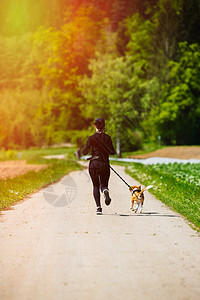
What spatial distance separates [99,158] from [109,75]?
3573 centimetres

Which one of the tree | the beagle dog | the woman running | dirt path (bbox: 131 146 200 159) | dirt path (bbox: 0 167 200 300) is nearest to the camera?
dirt path (bbox: 0 167 200 300)

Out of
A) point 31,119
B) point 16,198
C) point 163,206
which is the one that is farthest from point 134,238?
point 31,119

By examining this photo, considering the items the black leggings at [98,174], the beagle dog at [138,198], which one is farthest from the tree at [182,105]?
the black leggings at [98,174]

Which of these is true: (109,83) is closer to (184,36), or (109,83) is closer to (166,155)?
(166,155)

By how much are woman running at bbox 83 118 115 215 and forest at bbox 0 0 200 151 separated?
21.7 meters

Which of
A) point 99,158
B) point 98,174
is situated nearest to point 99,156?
point 99,158

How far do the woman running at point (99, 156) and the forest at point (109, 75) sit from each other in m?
21.7

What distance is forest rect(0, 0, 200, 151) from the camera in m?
46.3

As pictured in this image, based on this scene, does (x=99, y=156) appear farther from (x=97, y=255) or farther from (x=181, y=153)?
(x=181, y=153)

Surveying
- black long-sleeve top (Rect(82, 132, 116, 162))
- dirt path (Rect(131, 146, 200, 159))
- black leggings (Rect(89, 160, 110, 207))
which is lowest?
dirt path (Rect(131, 146, 200, 159))

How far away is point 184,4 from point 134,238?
55.2m

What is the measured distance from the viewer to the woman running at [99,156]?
10.4 m

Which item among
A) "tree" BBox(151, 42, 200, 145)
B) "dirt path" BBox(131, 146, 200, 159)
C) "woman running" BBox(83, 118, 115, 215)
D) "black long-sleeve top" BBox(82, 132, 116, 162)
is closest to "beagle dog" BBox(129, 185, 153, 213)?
"woman running" BBox(83, 118, 115, 215)

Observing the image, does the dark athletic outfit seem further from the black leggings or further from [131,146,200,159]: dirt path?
[131,146,200,159]: dirt path
